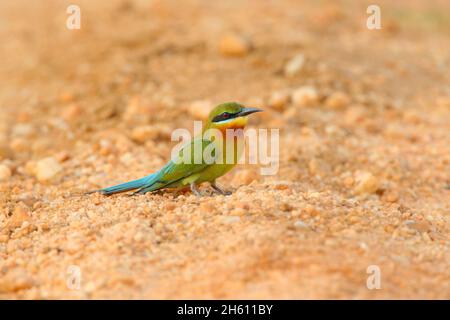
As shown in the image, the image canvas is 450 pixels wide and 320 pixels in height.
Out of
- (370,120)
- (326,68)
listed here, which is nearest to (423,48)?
(326,68)

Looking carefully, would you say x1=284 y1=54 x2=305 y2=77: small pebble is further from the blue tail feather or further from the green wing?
the blue tail feather

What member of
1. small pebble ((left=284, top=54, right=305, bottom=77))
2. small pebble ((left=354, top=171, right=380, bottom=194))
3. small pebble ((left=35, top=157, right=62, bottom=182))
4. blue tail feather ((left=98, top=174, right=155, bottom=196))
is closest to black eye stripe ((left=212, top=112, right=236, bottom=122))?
blue tail feather ((left=98, top=174, right=155, bottom=196))

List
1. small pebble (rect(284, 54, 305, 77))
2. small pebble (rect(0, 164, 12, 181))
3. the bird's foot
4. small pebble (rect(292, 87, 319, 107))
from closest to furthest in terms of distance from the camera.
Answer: the bird's foot, small pebble (rect(0, 164, 12, 181)), small pebble (rect(292, 87, 319, 107)), small pebble (rect(284, 54, 305, 77))

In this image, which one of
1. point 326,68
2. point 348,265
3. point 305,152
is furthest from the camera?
point 326,68

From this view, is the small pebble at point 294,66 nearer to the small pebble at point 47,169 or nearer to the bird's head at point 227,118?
the small pebble at point 47,169

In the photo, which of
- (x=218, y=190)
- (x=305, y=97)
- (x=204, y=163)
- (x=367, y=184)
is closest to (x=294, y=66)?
(x=305, y=97)

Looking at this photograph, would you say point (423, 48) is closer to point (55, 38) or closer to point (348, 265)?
point (55, 38)
